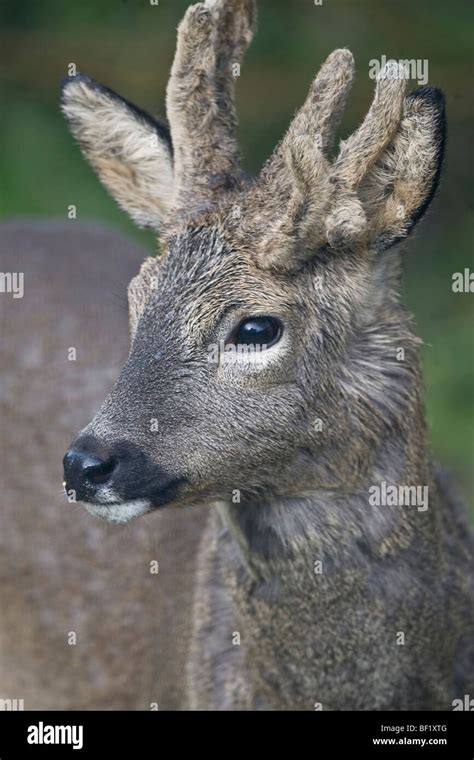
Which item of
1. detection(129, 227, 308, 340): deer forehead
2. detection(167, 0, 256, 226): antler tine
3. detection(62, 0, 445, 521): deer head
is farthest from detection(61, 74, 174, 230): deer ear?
detection(129, 227, 308, 340): deer forehead

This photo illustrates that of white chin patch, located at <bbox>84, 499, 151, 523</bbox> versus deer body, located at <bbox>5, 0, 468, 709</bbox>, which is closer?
white chin patch, located at <bbox>84, 499, 151, 523</bbox>

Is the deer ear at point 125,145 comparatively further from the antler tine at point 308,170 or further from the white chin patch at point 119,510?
the white chin patch at point 119,510

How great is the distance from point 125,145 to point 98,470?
145 centimetres

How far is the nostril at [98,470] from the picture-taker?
11.7 feet

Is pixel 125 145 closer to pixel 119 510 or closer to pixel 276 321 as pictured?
pixel 276 321

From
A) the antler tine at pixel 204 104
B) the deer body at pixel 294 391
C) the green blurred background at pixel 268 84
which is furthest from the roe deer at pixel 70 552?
the green blurred background at pixel 268 84

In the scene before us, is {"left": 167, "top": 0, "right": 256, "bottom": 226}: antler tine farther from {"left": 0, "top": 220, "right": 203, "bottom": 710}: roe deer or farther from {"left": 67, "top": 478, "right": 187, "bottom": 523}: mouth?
{"left": 0, "top": 220, "right": 203, "bottom": 710}: roe deer

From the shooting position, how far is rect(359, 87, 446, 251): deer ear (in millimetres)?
3742

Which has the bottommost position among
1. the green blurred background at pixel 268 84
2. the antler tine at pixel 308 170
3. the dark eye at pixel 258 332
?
the dark eye at pixel 258 332

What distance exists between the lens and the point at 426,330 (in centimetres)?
883

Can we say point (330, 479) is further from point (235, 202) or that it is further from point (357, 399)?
point (235, 202)
